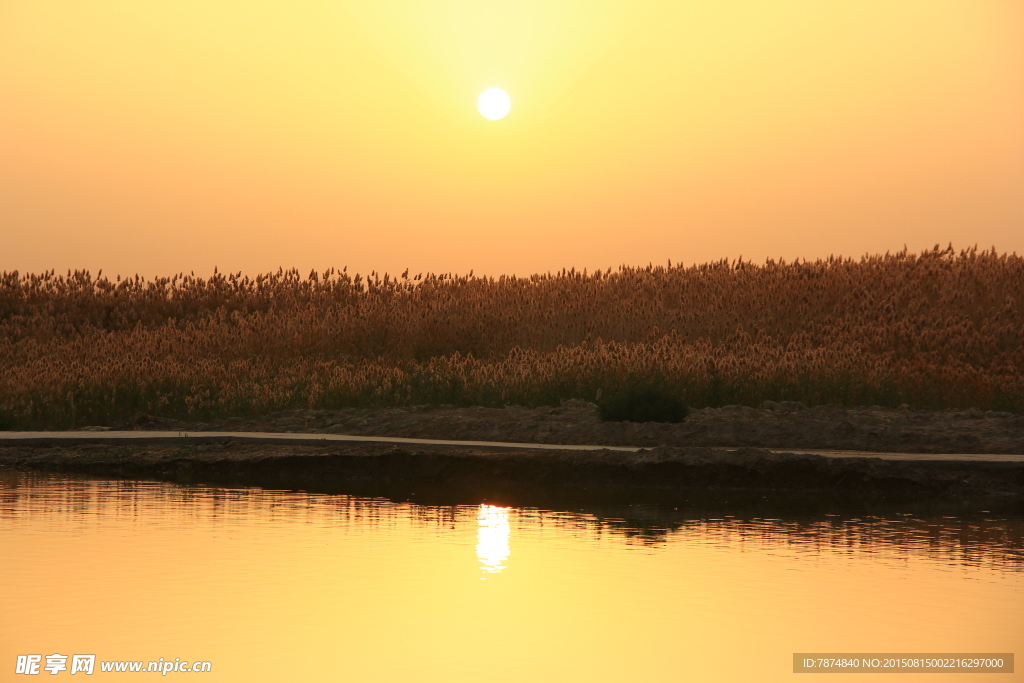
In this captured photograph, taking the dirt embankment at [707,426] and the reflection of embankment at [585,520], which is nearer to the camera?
the reflection of embankment at [585,520]

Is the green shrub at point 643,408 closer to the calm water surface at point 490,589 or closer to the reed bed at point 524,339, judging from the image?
the reed bed at point 524,339

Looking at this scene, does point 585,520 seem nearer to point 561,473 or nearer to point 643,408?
point 561,473

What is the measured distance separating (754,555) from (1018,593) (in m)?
2.14

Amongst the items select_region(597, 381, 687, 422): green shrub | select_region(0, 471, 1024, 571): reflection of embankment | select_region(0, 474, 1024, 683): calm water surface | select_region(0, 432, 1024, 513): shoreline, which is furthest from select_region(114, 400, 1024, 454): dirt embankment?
select_region(0, 474, 1024, 683): calm water surface

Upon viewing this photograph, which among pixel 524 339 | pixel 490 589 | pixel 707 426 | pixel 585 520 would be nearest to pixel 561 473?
pixel 585 520

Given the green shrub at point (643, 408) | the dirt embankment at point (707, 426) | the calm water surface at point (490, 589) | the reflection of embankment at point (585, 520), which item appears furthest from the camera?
the green shrub at point (643, 408)

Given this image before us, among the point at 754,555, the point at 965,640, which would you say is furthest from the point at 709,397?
the point at 965,640

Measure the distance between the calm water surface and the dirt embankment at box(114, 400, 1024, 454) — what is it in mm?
4688

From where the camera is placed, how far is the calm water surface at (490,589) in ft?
22.4

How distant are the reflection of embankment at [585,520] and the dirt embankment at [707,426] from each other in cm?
417

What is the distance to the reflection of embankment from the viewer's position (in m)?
11.0

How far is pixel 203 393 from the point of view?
953 inches

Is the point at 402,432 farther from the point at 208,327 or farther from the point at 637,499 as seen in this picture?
the point at 208,327

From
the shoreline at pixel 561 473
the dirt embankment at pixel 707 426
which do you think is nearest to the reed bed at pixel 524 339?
the dirt embankment at pixel 707 426
